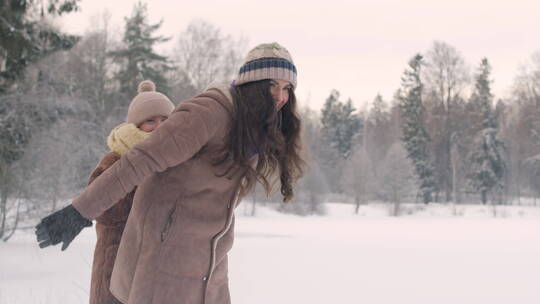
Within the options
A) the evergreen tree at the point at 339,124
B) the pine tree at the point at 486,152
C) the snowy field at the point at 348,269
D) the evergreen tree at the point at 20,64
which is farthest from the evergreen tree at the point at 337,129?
the evergreen tree at the point at 20,64

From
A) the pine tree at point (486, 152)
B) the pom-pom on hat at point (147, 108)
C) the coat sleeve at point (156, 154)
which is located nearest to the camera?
the coat sleeve at point (156, 154)

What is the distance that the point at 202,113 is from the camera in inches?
67.7

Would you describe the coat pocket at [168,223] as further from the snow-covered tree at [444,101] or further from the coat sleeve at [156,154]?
the snow-covered tree at [444,101]

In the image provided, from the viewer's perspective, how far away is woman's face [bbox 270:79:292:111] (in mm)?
1860

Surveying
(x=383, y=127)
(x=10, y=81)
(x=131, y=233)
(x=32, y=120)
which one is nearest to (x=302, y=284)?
(x=32, y=120)

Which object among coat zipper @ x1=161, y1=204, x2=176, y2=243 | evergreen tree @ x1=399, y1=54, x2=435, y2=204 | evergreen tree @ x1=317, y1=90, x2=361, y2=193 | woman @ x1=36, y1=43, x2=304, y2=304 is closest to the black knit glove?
woman @ x1=36, y1=43, x2=304, y2=304

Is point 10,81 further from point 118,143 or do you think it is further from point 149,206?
point 149,206

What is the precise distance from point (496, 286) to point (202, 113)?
9346 millimetres

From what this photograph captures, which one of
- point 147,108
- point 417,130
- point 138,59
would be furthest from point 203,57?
point 147,108

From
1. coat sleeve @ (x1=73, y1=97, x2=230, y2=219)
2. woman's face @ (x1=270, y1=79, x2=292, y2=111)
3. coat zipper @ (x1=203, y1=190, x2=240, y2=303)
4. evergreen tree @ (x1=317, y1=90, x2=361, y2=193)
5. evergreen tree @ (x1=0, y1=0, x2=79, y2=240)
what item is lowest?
coat zipper @ (x1=203, y1=190, x2=240, y2=303)

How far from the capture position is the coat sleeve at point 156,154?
A: 1.65 meters

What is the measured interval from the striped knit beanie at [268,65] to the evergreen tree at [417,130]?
3773cm

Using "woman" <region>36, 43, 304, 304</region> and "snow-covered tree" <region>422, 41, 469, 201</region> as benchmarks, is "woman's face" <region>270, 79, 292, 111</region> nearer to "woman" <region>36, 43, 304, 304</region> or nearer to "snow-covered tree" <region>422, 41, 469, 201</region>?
"woman" <region>36, 43, 304, 304</region>

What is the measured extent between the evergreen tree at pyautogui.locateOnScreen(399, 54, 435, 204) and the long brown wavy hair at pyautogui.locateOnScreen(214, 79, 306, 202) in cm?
3761
